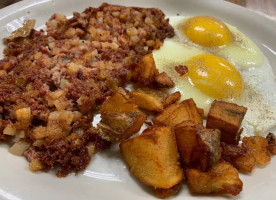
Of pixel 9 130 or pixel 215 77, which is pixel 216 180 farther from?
pixel 9 130

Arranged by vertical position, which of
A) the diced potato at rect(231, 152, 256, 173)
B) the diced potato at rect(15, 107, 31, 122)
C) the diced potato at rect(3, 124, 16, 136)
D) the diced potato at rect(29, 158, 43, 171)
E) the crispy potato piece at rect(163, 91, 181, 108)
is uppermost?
the diced potato at rect(15, 107, 31, 122)

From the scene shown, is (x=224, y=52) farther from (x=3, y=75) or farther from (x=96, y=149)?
(x=3, y=75)

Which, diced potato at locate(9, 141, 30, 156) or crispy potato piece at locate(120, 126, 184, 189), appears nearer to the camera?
crispy potato piece at locate(120, 126, 184, 189)

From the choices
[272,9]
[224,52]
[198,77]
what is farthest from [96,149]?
[272,9]

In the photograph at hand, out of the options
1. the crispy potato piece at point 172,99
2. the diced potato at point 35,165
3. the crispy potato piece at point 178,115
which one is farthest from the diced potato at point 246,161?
Answer: the diced potato at point 35,165

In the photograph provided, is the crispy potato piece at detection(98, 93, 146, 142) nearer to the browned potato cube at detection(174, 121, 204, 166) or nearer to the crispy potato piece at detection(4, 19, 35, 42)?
the browned potato cube at detection(174, 121, 204, 166)

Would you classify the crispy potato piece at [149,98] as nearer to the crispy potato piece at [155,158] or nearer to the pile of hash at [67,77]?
the pile of hash at [67,77]

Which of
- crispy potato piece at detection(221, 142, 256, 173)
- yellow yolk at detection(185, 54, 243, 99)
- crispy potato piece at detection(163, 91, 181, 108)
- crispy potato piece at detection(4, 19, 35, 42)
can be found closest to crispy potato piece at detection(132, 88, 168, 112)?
crispy potato piece at detection(163, 91, 181, 108)
